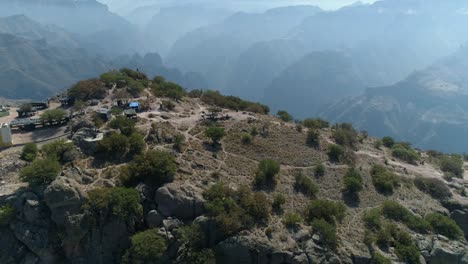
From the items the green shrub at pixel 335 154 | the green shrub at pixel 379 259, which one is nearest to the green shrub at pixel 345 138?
the green shrub at pixel 335 154

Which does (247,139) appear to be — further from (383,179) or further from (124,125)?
(383,179)

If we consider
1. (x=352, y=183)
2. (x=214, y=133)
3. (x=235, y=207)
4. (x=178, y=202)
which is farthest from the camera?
(x=214, y=133)

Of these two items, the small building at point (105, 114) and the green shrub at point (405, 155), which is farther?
the green shrub at point (405, 155)

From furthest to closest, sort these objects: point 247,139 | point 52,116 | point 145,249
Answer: point 52,116 → point 247,139 → point 145,249

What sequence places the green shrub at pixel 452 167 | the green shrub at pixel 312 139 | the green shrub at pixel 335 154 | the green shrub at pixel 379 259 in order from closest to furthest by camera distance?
the green shrub at pixel 379 259 < the green shrub at pixel 335 154 < the green shrub at pixel 312 139 < the green shrub at pixel 452 167

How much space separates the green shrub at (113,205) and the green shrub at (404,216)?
33100mm

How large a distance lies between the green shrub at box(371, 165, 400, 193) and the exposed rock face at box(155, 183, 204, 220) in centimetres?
2948

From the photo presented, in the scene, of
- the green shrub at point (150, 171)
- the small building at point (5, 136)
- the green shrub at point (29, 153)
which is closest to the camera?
the green shrub at point (150, 171)

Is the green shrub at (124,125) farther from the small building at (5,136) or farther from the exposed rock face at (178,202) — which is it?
the exposed rock face at (178,202)

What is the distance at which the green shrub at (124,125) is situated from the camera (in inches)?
1978

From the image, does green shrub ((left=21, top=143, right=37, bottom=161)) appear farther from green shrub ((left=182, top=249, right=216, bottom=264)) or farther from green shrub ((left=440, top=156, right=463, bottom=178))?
green shrub ((left=440, top=156, right=463, bottom=178))

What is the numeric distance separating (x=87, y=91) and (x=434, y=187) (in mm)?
68039

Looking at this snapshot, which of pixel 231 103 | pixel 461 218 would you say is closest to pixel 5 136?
pixel 231 103

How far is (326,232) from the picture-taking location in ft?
121
